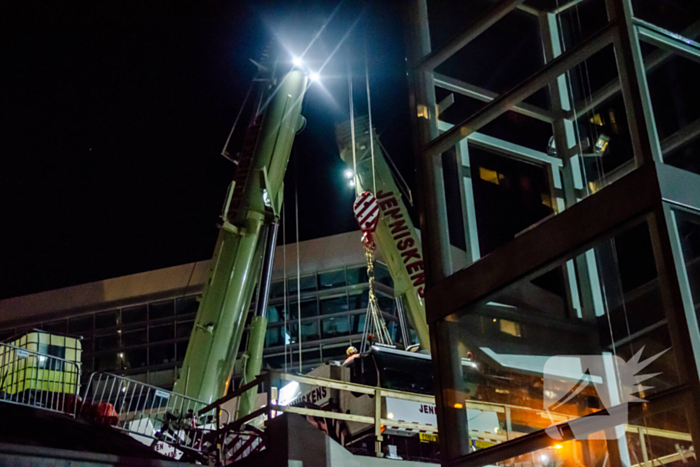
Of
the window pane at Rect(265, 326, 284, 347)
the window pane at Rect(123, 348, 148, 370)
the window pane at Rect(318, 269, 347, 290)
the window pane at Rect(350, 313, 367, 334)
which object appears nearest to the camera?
the window pane at Rect(350, 313, 367, 334)

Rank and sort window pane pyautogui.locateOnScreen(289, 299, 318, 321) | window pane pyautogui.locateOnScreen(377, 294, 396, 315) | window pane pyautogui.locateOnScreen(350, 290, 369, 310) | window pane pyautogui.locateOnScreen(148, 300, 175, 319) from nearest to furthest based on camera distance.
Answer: window pane pyautogui.locateOnScreen(377, 294, 396, 315) → window pane pyautogui.locateOnScreen(350, 290, 369, 310) → window pane pyautogui.locateOnScreen(289, 299, 318, 321) → window pane pyautogui.locateOnScreen(148, 300, 175, 319)

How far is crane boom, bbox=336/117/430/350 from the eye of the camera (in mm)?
16344

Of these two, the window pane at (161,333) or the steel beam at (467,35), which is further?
the window pane at (161,333)

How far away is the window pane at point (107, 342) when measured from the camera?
33.7 m

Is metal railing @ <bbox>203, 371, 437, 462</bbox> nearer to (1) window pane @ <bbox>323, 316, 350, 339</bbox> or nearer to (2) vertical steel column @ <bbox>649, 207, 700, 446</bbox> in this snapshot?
(2) vertical steel column @ <bbox>649, 207, 700, 446</bbox>

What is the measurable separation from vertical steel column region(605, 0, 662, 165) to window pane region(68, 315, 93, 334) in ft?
104

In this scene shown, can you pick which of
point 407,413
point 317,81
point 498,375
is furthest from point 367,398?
point 317,81

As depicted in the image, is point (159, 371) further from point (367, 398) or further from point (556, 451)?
point (556, 451)

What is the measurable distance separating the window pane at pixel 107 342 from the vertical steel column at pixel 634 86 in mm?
30836

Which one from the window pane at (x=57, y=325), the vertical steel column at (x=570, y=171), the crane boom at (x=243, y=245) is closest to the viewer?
the vertical steel column at (x=570, y=171)

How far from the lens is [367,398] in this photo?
38.8 feet

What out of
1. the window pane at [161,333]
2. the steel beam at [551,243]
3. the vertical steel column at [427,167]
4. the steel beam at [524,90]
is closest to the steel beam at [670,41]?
the steel beam at [524,90]

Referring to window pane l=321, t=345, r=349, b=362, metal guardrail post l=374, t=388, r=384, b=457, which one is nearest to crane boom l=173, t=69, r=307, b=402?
metal guardrail post l=374, t=388, r=384, b=457

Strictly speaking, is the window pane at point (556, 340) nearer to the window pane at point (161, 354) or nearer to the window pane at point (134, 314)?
the window pane at point (161, 354)
